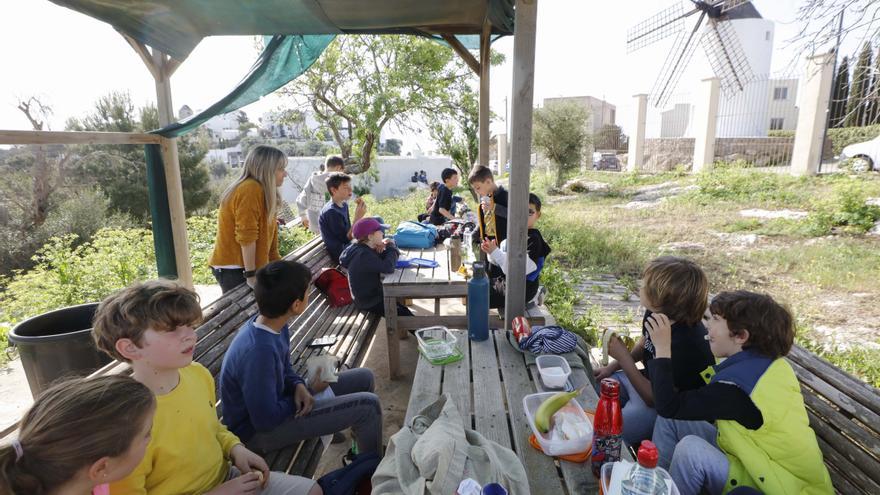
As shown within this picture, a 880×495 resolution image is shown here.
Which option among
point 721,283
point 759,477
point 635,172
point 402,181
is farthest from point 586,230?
point 402,181

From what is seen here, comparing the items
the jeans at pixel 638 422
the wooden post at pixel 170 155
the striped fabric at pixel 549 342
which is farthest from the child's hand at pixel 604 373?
the wooden post at pixel 170 155

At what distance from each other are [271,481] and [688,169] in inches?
741

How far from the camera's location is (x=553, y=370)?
2.01 metres

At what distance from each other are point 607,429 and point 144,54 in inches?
143

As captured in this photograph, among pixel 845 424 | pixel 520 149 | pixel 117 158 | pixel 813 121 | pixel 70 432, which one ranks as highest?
pixel 813 121

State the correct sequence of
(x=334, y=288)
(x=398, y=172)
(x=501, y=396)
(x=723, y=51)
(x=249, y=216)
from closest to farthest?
1. (x=501, y=396)
2. (x=249, y=216)
3. (x=334, y=288)
4. (x=723, y=51)
5. (x=398, y=172)

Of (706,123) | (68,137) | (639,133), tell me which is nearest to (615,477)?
(68,137)

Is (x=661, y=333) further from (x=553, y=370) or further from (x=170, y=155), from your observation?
(x=170, y=155)

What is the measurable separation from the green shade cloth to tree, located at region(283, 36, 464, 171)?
7137 millimetres

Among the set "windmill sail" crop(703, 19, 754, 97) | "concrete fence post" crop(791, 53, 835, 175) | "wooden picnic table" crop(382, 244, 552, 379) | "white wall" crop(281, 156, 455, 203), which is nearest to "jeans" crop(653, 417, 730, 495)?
"wooden picnic table" crop(382, 244, 552, 379)

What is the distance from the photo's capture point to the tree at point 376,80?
11.0 metres

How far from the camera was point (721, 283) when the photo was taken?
19.3 ft

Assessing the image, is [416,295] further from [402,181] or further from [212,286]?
[402,181]

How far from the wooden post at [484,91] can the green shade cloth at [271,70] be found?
1766 millimetres
